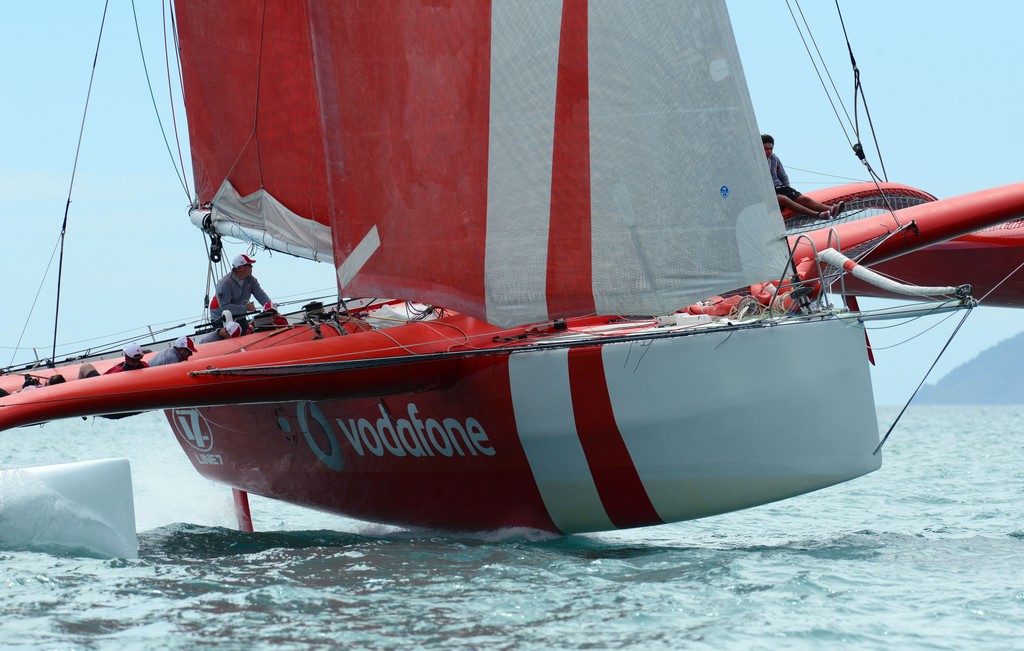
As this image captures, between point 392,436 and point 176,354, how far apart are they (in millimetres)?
1350

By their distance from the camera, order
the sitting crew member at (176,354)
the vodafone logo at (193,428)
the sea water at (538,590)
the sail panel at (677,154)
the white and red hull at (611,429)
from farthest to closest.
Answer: the vodafone logo at (193,428)
the sitting crew member at (176,354)
the white and red hull at (611,429)
the sail panel at (677,154)
the sea water at (538,590)

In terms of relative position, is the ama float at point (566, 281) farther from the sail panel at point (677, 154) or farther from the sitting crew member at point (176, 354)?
the sitting crew member at point (176, 354)

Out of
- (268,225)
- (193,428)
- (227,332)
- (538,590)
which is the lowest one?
(538,590)

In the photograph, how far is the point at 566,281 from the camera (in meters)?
5.82

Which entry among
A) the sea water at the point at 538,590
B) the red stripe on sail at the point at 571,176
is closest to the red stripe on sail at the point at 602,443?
the sea water at the point at 538,590

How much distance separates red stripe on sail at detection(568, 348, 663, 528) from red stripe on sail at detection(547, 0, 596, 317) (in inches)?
14.8

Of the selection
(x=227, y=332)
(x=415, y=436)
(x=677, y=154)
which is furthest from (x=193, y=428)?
(x=677, y=154)

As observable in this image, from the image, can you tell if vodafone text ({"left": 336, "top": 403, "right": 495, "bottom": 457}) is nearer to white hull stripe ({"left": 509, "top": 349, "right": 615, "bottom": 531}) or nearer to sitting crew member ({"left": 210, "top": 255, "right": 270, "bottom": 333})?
white hull stripe ({"left": 509, "top": 349, "right": 615, "bottom": 531})

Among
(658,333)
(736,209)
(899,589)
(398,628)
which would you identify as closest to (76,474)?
(398,628)

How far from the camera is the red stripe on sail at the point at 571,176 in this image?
223 inches

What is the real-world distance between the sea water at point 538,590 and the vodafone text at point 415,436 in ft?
1.71

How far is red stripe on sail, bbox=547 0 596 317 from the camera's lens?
18.6 feet

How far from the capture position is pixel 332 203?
646cm

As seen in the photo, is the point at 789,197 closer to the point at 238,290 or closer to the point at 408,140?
the point at 408,140
